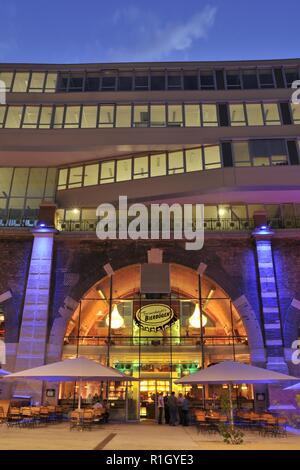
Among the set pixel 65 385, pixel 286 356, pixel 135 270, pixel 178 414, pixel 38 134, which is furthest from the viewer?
pixel 38 134

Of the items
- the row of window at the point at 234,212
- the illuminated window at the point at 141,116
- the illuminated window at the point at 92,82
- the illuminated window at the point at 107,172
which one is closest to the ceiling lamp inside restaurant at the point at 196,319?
the row of window at the point at 234,212

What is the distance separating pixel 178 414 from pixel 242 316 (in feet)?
21.7

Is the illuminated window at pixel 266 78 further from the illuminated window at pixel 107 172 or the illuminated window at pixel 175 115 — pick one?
the illuminated window at pixel 107 172

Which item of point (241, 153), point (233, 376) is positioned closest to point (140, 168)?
point (241, 153)

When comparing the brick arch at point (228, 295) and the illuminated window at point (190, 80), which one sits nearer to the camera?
the brick arch at point (228, 295)

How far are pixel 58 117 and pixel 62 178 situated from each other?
14.8 ft

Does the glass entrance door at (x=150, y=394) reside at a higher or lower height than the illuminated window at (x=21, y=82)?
lower

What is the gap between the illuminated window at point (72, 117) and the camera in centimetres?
2985

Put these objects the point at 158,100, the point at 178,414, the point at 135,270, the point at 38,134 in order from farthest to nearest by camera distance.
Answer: the point at 158,100, the point at 38,134, the point at 135,270, the point at 178,414

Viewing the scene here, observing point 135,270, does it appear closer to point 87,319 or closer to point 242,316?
point 87,319

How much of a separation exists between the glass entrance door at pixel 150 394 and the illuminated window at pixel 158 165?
44.5ft

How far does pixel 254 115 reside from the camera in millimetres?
29625

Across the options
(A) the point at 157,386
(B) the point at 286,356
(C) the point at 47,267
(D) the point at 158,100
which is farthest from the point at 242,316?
(D) the point at 158,100

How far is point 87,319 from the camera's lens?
2675cm
